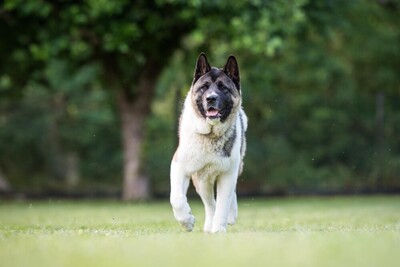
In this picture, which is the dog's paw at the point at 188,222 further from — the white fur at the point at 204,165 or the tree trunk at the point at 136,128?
the tree trunk at the point at 136,128

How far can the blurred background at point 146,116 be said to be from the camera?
19.1 metres

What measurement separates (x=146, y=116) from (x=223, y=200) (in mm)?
12600

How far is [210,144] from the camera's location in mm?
8930

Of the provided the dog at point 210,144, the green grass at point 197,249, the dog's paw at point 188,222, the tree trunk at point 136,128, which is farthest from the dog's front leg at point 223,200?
the tree trunk at point 136,128

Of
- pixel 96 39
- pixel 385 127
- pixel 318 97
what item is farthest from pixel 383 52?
pixel 96 39

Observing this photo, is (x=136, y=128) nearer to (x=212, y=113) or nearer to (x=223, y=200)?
(x=212, y=113)

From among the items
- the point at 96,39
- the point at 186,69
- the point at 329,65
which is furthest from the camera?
the point at 329,65

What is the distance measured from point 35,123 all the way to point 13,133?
0.62 meters

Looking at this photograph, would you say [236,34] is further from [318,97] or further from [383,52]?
[383,52]

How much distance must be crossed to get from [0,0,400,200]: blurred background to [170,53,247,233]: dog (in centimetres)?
898

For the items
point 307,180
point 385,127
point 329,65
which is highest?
point 329,65

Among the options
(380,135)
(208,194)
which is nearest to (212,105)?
(208,194)

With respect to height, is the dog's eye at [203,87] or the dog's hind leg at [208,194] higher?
the dog's eye at [203,87]

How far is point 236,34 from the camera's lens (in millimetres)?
18281
